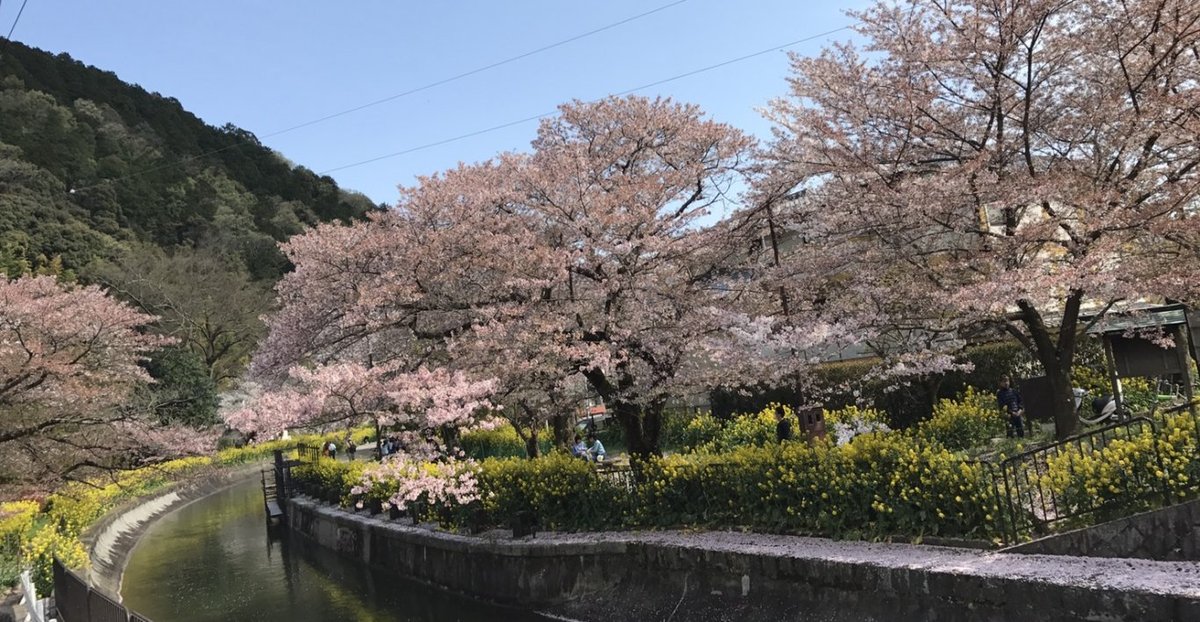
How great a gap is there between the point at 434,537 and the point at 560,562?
12.0ft

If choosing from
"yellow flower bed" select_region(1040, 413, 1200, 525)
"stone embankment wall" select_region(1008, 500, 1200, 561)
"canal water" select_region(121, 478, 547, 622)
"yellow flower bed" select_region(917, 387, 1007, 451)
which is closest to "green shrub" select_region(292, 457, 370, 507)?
"canal water" select_region(121, 478, 547, 622)

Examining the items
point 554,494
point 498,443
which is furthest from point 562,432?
point 554,494

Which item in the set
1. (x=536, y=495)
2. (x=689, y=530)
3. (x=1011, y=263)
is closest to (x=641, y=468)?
(x=689, y=530)

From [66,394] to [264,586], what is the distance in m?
6.54

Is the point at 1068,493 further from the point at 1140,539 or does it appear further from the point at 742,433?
the point at 742,433

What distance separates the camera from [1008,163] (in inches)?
380

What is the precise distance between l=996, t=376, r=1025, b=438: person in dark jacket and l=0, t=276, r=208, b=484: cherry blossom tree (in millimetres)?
15960

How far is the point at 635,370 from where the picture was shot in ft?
36.4

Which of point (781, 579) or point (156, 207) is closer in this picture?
point (781, 579)

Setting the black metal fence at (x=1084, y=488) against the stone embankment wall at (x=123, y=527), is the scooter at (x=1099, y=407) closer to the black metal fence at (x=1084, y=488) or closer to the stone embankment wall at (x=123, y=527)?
the black metal fence at (x=1084, y=488)

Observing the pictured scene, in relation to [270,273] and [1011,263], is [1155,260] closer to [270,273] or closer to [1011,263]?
[1011,263]

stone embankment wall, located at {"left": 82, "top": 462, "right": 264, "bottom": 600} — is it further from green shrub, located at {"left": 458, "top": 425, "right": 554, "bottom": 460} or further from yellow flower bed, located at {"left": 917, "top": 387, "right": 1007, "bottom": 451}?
yellow flower bed, located at {"left": 917, "top": 387, "right": 1007, "bottom": 451}

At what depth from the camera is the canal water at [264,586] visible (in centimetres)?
1267

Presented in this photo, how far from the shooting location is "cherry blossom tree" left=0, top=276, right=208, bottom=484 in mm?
11211
